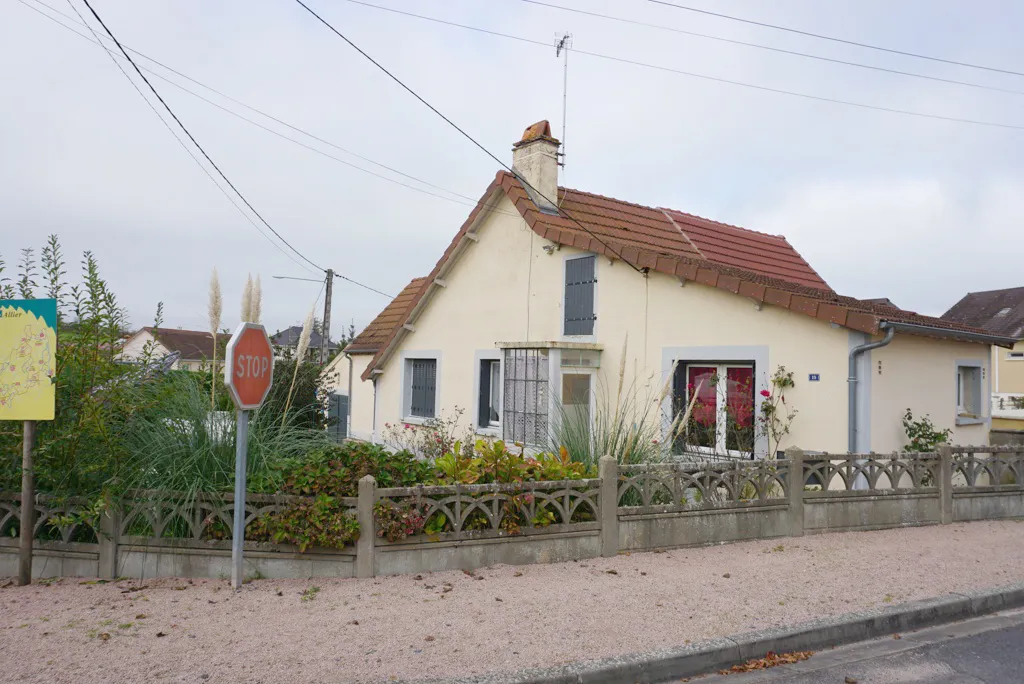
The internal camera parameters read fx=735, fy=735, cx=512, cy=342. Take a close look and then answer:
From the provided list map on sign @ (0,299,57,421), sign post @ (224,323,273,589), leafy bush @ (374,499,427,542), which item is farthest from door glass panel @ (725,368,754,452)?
map on sign @ (0,299,57,421)

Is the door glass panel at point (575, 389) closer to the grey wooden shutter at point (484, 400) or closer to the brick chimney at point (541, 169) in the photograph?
the grey wooden shutter at point (484, 400)

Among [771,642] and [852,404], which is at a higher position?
[852,404]

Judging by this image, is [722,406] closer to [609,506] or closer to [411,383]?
[609,506]

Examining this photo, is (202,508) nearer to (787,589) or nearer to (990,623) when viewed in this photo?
(787,589)

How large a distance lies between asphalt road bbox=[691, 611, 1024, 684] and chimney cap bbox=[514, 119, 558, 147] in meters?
10.0

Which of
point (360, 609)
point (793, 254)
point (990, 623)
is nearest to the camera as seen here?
point (360, 609)

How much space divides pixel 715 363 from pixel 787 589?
4.89 m

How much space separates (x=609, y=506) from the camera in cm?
671

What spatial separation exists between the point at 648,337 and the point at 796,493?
3838 millimetres

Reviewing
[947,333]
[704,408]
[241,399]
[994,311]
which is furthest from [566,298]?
[994,311]

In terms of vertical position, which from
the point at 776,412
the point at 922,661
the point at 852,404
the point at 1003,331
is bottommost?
the point at 922,661

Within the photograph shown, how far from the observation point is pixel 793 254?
1644 centimetres

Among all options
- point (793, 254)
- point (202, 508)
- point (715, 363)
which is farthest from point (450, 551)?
point (793, 254)

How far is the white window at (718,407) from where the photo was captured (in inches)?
379
